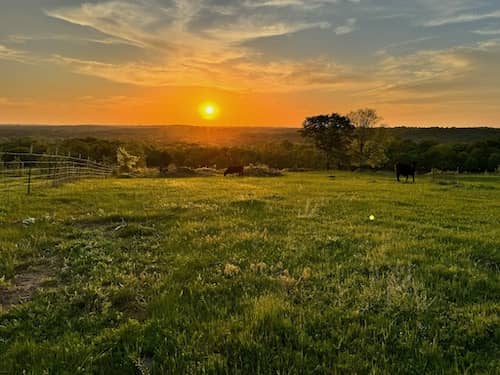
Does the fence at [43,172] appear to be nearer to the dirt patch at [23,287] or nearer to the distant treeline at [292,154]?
the dirt patch at [23,287]

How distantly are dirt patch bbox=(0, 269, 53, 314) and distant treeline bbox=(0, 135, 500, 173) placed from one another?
63.1 m

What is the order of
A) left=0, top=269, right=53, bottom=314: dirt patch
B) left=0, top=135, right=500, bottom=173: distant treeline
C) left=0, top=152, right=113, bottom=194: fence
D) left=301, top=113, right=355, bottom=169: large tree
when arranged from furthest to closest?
left=301, top=113, right=355, bottom=169: large tree
left=0, top=135, right=500, bottom=173: distant treeline
left=0, top=152, right=113, bottom=194: fence
left=0, top=269, right=53, bottom=314: dirt patch

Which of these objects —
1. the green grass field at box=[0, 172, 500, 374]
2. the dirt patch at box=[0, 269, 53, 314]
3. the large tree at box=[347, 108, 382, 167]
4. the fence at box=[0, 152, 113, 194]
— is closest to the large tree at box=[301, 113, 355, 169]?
the large tree at box=[347, 108, 382, 167]

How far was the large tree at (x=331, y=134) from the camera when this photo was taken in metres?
77.6

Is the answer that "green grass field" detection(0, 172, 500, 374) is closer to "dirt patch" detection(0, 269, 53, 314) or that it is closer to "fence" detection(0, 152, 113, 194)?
"dirt patch" detection(0, 269, 53, 314)

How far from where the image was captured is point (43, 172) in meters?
28.3

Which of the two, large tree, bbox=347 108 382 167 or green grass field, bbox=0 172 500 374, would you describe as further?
large tree, bbox=347 108 382 167

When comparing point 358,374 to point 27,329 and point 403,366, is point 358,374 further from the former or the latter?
point 27,329

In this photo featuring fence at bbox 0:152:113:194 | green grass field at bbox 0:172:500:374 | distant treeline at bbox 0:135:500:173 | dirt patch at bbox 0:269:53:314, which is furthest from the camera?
distant treeline at bbox 0:135:500:173

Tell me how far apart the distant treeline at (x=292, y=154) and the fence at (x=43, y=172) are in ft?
105

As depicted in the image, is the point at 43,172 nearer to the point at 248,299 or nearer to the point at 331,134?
the point at 248,299

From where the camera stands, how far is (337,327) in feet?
15.2

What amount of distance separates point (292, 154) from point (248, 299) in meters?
83.3

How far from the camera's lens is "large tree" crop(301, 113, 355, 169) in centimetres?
7762
